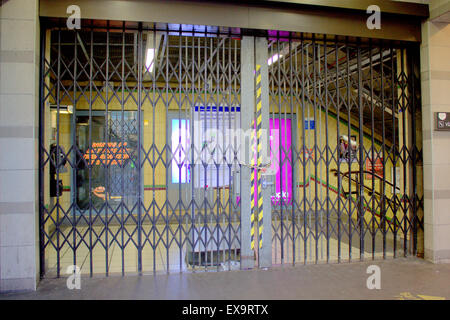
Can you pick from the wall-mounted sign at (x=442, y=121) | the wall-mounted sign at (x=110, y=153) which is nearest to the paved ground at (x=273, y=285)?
the wall-mounted sign at (x=110, y=153)

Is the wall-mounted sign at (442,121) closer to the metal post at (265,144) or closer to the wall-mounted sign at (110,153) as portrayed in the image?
the metal post at (265,144)

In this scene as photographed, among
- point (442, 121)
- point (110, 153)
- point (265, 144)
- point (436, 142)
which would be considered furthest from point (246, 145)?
point (442, 121)

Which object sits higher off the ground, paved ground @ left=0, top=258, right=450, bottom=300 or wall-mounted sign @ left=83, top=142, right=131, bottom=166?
wall-mounted sign @ left=83, top=142, right=131, bottom=166

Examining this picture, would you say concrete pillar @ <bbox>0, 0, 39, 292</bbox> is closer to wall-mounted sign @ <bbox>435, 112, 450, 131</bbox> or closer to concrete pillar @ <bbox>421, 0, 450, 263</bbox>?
concrete pillar @ <bbox>421, 0, 450, 263</bbox>

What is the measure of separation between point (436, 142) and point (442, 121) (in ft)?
1.06

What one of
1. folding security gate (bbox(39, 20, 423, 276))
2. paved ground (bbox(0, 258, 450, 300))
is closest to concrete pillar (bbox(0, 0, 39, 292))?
folding security gate (bbox(39, 20, 423, 276))

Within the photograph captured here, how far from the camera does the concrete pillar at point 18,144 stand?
4.07 m

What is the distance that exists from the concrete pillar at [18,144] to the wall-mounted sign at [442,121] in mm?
5527

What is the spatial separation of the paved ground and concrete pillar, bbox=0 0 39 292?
0.42m

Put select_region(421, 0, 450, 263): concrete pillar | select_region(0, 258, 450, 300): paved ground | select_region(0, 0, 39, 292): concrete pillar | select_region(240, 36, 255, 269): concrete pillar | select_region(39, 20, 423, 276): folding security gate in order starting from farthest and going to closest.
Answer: select_region(421, 0, 450, 263): concrete pillar
select_region(240, 36, 255, 269): concrete pillar
select_region(39, 20, 423, 276): folding security gate
select_region(0, 0, 39, 292): concrete pillar
select_region(0, 258, 450, 300): paved ground

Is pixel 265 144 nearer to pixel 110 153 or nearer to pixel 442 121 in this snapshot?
pixel 110 153

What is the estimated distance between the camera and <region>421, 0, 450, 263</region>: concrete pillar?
16.8ft

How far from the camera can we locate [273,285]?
4.22m
